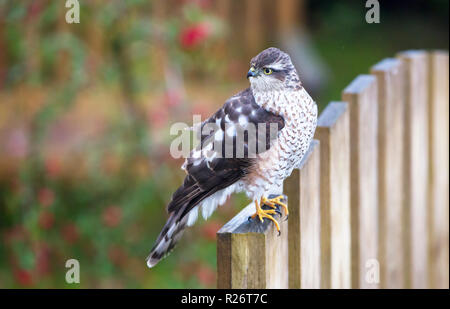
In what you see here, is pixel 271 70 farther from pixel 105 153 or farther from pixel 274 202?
Answer: pixel 105 153

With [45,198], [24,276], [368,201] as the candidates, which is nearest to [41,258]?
[24,276]

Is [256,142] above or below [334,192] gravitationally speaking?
above

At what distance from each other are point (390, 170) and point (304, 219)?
1221 millimetres

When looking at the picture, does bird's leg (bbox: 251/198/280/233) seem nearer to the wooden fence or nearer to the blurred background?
the wooden fence

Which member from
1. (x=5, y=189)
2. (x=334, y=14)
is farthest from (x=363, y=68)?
(x=5, y=189)

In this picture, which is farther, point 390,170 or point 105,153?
point 105,153

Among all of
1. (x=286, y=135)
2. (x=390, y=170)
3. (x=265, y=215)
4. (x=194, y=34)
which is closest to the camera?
(x=265, y=215)

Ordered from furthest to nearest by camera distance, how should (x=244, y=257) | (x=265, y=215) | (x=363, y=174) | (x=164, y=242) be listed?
(x=363, y=174) < (x=164, y=242) < (x=265, y=215) < (x=244, y=257)

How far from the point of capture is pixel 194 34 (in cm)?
401

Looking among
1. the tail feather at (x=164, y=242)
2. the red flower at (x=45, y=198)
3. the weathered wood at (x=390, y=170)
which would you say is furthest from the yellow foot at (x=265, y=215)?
the red flower at (x=45, y=198)

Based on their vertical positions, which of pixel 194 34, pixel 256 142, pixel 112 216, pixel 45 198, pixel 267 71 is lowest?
pixel 112 216

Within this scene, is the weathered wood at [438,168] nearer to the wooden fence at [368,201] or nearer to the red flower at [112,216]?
the wooden fence at [368,201]

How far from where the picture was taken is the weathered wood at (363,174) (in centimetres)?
299

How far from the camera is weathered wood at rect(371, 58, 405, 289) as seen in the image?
3.36 metres
